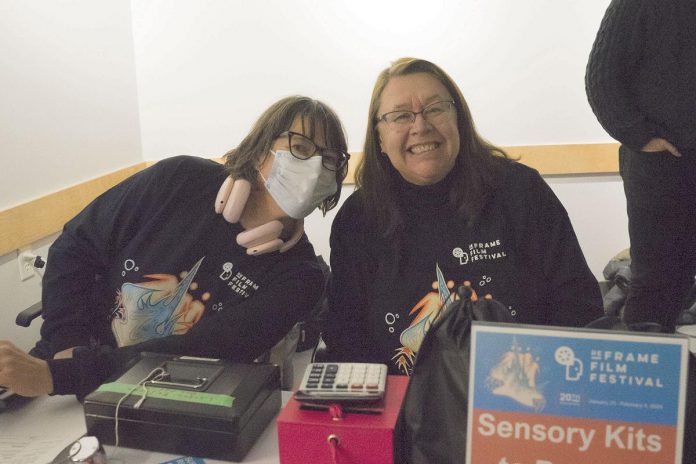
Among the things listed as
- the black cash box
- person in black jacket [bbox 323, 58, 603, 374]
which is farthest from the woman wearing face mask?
the black cash box

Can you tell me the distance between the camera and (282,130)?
1.51 meters

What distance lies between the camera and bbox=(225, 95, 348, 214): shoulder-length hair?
58.8 inches

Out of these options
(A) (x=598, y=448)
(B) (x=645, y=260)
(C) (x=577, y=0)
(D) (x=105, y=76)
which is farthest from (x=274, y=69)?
(A) (x=598, y=448)

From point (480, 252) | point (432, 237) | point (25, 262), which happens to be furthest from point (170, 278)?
point (25, 262)

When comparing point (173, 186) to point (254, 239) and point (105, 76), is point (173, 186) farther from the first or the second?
point (105, 76)

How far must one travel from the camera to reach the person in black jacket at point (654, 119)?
1.53 metres

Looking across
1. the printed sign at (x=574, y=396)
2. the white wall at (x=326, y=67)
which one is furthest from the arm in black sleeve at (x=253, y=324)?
the white wall at (x=326, y=67)

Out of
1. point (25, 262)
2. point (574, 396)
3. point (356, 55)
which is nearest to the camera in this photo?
point (574, 396)

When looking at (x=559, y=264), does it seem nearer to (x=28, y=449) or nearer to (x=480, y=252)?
(x=480, y=252)

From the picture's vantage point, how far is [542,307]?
1425 mm

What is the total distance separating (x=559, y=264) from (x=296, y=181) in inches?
27.8

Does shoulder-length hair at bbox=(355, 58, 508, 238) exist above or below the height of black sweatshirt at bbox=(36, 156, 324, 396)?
above

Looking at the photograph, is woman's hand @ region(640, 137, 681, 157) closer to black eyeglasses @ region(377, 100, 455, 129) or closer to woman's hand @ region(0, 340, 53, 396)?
black eyeglasses @ region(377, 100, 455, 129)

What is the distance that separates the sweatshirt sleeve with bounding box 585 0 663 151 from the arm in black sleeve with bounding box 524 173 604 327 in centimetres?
37
